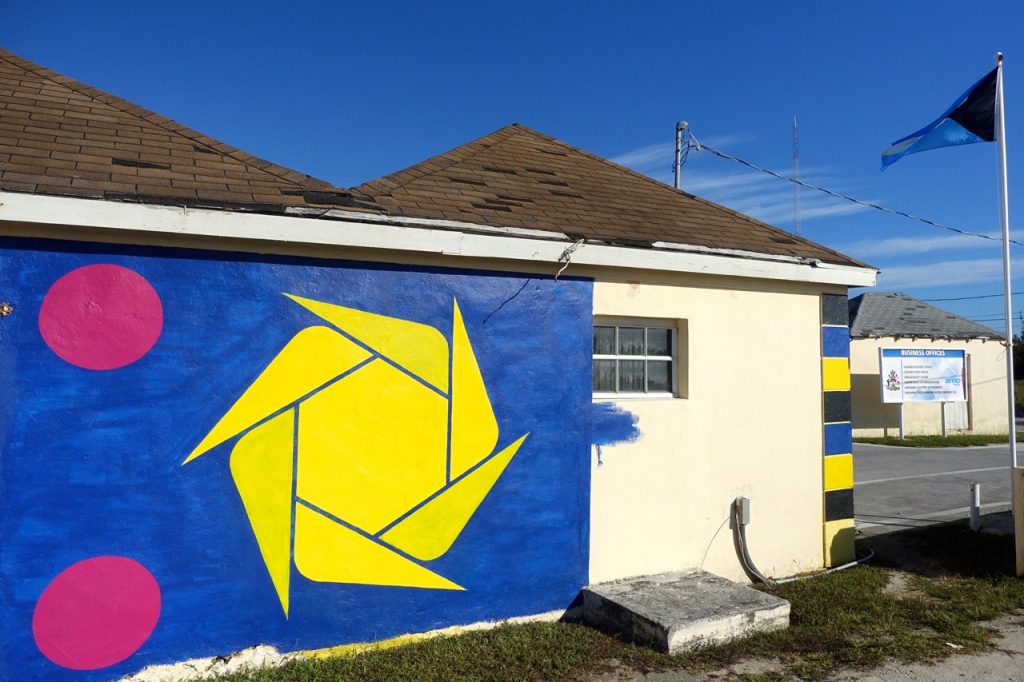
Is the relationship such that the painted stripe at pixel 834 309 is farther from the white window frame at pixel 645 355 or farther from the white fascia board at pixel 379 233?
the white window frame at pixel 645 355

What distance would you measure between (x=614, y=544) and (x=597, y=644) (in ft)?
3.56

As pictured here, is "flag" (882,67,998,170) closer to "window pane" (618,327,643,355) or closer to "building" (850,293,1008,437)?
"window pane" (618,327,643,355)

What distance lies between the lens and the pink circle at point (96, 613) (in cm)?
454

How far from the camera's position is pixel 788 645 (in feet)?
18.0

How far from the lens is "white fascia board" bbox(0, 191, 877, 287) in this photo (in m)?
4.57

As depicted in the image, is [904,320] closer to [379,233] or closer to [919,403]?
[919,403]

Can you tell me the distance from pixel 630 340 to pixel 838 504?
10.0ft

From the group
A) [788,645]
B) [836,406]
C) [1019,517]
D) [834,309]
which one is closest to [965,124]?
[834,309]

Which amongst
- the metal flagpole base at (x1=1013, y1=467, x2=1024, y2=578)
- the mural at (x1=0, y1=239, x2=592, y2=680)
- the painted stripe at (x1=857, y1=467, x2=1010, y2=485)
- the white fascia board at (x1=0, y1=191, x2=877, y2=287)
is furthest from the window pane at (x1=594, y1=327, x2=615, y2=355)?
A: the painted stripe at (x1=857, y1=467, x2=1010, y2=485)

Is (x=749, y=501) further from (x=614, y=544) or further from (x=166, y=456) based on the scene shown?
(x=166, y=456)

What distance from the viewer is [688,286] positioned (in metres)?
6.93

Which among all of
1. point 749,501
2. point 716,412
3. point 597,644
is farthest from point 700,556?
point 597,644

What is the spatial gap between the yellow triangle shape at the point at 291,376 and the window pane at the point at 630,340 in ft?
8.23

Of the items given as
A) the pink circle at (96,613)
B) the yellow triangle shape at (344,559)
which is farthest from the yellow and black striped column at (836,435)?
the pink circle at (96,613)
